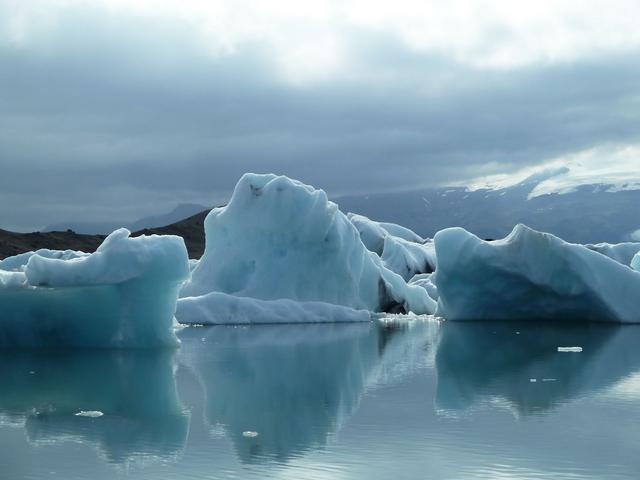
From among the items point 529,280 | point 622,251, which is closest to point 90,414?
point 529,280

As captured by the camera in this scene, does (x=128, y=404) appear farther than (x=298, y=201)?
No

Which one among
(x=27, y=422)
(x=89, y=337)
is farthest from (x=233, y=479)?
(x=89, y=337)

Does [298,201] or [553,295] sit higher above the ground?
[298,201]

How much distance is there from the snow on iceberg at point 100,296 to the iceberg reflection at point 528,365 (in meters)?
4.07

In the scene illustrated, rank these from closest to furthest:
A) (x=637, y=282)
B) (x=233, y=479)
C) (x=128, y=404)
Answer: (x=233, y=479)
(x=128, y=404)
(x=637, y=282)

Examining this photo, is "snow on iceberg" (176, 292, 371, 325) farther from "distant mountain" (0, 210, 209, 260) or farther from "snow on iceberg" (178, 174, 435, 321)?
"distant mountain" (0, 210, 209, 260)

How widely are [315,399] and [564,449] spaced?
114 inches

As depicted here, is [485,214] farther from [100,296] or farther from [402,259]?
[100,296]

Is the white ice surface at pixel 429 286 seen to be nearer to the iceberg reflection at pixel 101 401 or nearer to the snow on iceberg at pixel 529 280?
the snow on iceberg at pixel 529 280

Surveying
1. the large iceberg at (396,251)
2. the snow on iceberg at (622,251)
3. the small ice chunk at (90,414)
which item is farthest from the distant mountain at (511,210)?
the small ice chunk at (90,414)

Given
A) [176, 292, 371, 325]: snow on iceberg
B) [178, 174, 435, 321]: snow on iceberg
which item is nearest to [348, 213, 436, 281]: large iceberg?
[178, 174, 435, 321]: snow on iceberg

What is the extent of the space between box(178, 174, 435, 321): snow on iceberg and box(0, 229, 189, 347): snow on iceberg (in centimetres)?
753

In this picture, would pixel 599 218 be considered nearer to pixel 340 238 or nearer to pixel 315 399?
pixel 340 238

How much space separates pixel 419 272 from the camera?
3628 centimetres
